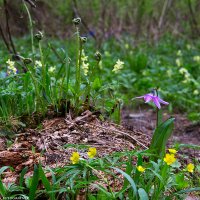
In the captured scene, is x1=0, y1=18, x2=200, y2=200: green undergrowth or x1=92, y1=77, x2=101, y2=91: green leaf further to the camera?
x1=92, y1=77, x2=101, y2=91: green leaf

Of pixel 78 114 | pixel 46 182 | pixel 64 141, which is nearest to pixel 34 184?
pixel 46 182

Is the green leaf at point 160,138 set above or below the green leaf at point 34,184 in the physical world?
above

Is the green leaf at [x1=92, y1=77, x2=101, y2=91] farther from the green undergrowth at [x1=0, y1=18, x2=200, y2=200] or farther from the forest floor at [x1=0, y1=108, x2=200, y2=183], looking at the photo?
the forest floor at [x1=0, y1=108, x2=200, y2=183]

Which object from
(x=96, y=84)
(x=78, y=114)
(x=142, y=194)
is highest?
(x=96, y=84)

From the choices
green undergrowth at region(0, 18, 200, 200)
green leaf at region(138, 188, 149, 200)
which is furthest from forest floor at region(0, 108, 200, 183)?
green leaf at region(138, 188, 149, 200)

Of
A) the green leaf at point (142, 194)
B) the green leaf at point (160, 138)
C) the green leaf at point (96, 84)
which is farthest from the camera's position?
the green leaf at point (96, 84)

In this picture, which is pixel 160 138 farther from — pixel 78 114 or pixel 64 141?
pixel 78 114

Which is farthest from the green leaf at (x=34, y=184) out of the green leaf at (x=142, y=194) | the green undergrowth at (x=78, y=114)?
the green leaf at (x=142, y=194)

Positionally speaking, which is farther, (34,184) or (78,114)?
(78,114)

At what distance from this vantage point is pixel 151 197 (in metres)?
1.91

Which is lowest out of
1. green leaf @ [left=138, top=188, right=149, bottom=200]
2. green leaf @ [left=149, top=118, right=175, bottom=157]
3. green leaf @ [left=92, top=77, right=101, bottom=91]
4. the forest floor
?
green leaf @ [left=138, top=188, right=149, bottom=200]

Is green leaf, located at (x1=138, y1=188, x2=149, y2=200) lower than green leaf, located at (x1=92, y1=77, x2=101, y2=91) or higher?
lower

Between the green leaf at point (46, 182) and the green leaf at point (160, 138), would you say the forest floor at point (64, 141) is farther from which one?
the green leaf at point (46, 182)

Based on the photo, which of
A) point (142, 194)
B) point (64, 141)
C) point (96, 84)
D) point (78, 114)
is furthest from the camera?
point (96, 84)
